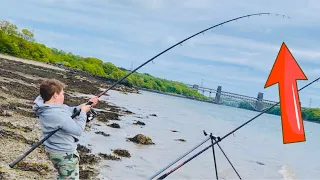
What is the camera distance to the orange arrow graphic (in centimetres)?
500

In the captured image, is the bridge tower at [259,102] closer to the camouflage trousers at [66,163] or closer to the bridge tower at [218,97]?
the bridge tower at [218,97]

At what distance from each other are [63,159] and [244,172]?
12806mm

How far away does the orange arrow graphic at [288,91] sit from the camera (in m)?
5.00

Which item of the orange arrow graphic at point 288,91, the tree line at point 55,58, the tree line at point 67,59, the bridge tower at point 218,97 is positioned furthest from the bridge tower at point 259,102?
the orange arrow graphic at point 288,91

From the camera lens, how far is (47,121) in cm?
476

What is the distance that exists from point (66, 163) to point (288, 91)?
2720 millimetres

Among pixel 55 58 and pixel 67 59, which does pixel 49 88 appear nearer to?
pixel 55 58

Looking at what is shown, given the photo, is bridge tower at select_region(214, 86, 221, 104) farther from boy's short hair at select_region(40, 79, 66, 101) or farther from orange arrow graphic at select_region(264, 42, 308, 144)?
boy's short hair at select_region(40, 79, 66, 101)

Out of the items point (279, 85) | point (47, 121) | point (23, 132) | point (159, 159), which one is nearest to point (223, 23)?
point (279, 85)

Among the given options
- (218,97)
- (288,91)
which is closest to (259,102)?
(218,97)

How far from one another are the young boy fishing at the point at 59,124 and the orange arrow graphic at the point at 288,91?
2.25 m

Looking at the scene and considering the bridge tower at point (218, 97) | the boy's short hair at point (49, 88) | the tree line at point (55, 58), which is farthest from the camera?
the bridge tower at point (218, 97)

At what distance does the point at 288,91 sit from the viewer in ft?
16.7

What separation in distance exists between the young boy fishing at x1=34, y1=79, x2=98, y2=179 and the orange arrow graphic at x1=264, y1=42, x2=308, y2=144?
2.25 m
